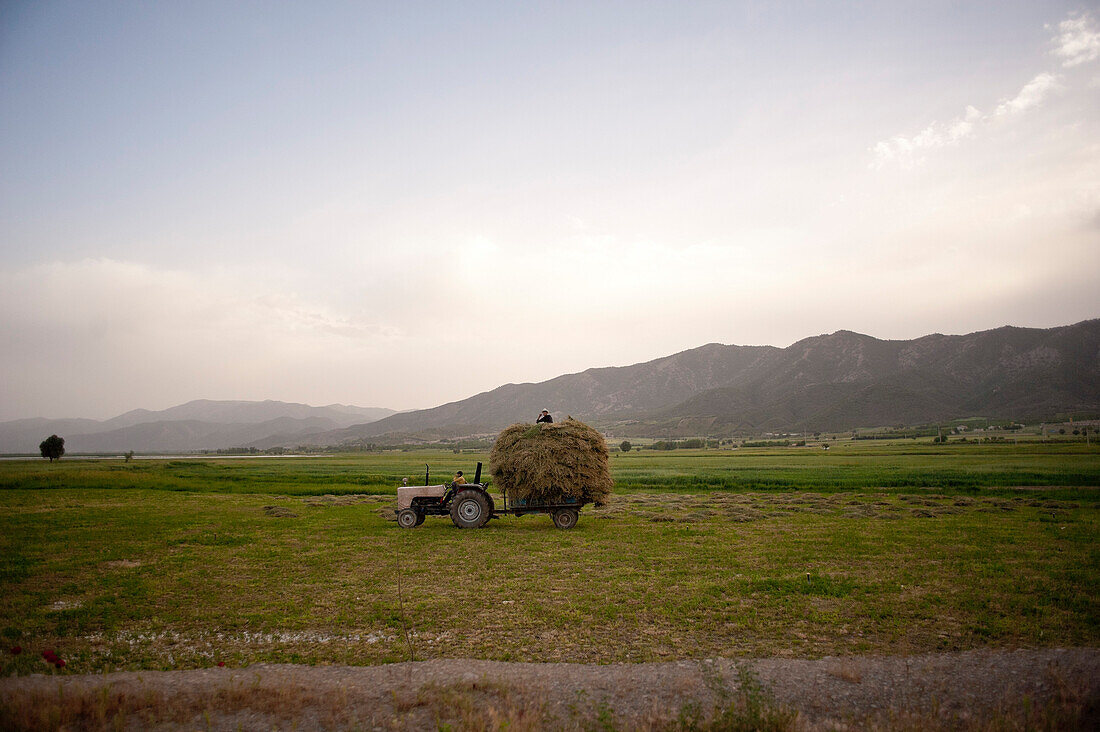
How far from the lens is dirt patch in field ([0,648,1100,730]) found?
4891mm

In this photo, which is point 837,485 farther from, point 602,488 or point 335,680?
point 335,680

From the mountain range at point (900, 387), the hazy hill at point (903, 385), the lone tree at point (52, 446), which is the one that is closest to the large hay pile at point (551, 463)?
the lone tree at point (52, 446)

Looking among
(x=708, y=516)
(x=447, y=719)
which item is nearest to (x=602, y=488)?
(x=708, y=516)

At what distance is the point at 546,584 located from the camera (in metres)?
10.3

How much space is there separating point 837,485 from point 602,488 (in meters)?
20.3

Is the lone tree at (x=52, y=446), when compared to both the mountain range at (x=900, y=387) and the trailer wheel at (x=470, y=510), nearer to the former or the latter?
the trailer wheel at (x=470, y=510)

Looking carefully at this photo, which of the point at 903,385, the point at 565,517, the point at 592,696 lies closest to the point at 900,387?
the point at 903,385

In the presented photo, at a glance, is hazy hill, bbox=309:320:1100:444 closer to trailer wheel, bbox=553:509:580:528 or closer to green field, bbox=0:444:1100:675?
green field, bbox=0:444:1100:675

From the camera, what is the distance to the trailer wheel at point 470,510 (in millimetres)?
17250

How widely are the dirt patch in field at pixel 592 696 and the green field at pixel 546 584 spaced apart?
1.83 ft

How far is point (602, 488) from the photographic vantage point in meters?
16.8

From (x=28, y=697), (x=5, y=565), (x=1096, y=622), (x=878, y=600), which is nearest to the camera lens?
(x=28, y=697)

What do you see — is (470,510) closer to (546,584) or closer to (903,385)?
(546,584)

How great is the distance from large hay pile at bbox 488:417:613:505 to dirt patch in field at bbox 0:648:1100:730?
9806 mm
